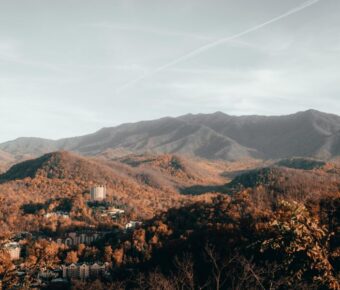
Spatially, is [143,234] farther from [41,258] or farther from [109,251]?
[41,258]

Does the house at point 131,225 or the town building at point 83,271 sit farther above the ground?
the house at point 131,225

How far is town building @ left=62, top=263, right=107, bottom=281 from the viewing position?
107750 mm

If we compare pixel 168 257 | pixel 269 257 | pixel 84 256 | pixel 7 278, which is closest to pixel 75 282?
pixel 168 257

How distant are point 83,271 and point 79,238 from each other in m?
47.6

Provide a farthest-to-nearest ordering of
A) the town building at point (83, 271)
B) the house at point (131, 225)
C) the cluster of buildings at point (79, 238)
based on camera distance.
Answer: the house at point (131, 225)
the cluster of buildings at point (79, 238)
the town building at point (83, 271)

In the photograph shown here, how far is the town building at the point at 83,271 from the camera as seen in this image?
354 feet

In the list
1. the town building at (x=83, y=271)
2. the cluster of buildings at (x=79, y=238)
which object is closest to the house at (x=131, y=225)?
the cluster of buildings at (x=79, y=238)

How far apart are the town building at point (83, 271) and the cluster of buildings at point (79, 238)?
34.5 m

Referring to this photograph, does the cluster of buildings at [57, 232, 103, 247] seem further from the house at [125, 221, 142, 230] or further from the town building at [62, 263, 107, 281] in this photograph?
the town building at [62, 263, 107, 281]

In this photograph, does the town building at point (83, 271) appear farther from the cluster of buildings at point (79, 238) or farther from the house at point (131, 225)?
the house at point (131, 225)

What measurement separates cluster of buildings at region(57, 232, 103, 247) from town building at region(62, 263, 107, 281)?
34508mm

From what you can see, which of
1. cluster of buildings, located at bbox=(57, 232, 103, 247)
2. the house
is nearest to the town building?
cluster of buildings, located at bbox=(57, 232, 103, 247)

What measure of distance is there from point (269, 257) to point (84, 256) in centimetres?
6504

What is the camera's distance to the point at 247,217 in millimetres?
125812
